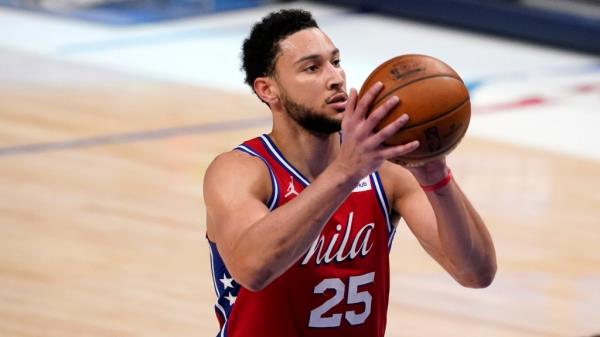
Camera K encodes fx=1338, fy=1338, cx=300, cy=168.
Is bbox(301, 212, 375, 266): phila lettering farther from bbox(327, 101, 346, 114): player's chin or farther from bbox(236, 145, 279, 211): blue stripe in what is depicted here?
bbox(327, 101, 346, 114): player's chin

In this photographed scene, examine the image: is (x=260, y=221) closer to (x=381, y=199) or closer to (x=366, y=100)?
(x=366, y=100)

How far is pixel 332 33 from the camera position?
44.2 feet

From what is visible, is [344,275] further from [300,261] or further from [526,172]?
[526,172]

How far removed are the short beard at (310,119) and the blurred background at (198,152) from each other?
8.42ft

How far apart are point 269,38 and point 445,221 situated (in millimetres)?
866

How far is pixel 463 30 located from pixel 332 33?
142 cm

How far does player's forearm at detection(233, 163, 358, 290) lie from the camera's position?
378 cm

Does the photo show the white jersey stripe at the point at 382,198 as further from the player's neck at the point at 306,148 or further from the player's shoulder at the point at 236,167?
the player's shoulder at the point at 236,167

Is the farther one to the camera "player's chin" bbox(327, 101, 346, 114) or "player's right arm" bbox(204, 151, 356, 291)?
"player's chin" bbox(327, 101, 346, 114)

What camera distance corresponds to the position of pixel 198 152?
385 inches

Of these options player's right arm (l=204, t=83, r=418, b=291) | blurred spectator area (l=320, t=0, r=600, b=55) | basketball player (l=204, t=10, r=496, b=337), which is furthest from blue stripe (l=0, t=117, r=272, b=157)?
player's right arm (l=204, t=83, r=418, b=291)

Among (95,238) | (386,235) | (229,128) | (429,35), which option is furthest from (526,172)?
(386,235)

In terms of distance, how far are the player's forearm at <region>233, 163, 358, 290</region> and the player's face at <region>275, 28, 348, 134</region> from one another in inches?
20.1

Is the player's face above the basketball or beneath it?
above
